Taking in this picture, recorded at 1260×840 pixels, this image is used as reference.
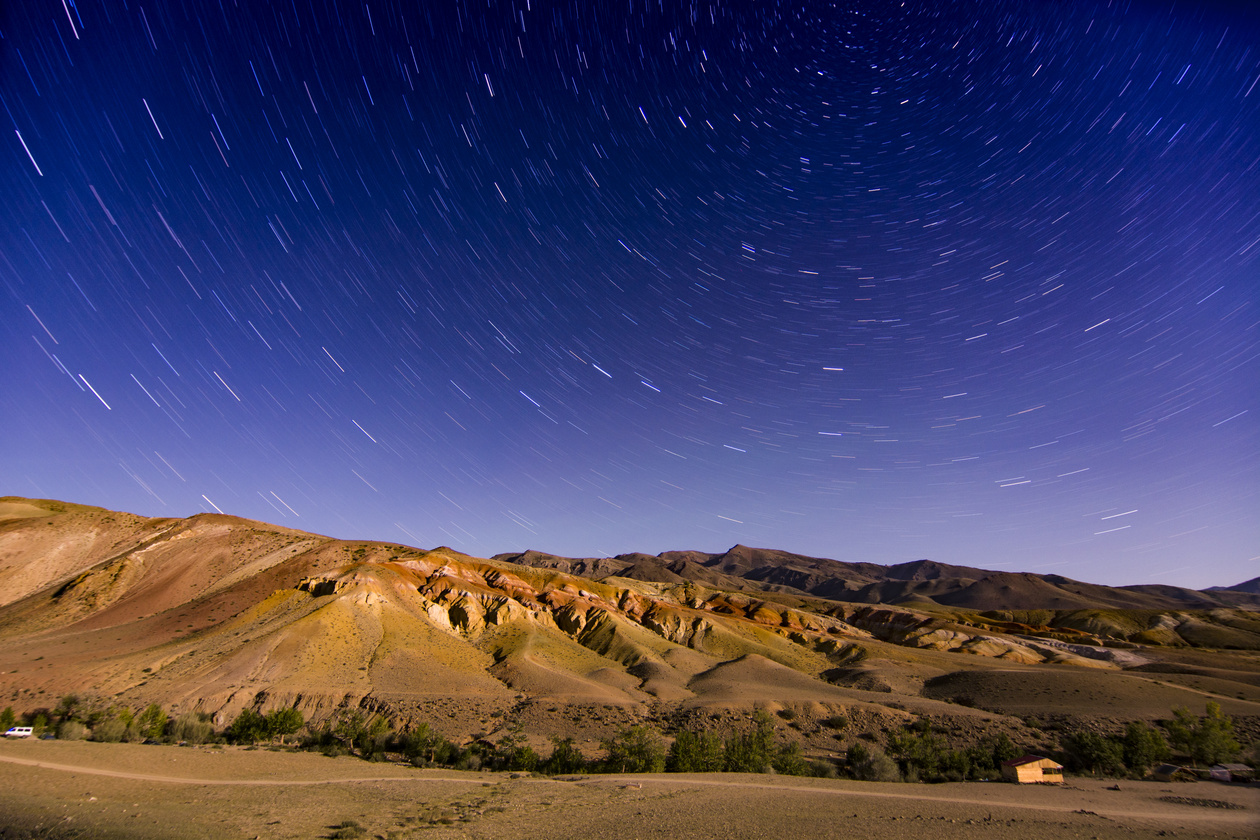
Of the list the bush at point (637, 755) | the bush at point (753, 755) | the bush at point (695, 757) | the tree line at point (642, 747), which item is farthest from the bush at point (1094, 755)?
the bush at point (637, 755)

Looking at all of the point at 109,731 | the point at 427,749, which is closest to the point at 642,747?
the point at 427,749

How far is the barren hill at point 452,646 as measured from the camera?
49.0 metres

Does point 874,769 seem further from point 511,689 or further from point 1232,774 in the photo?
point 511,689

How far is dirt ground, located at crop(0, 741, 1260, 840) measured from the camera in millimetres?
17156

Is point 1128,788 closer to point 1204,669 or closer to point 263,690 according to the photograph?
point 263,690

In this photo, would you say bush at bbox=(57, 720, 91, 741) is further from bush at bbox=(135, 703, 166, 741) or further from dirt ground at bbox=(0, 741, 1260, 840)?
dirt ground at bbox=(0, 741, 1260, 840)

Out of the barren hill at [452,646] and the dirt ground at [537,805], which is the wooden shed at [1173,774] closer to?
the dirt ground at [537,805]

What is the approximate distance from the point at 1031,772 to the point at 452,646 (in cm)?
5558

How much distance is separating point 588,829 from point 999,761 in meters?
33.3

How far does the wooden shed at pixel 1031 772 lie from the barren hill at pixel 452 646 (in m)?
16.6

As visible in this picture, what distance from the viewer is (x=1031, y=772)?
3002 cm

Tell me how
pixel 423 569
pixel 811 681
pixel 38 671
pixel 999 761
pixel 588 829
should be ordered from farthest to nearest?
pixel 423 569 → pixel 811 681 → pixel 38 671 → pixel 999 761 → pixel 588 829

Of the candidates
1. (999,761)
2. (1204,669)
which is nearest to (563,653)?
(999,761)

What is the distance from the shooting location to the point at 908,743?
1494 inches
